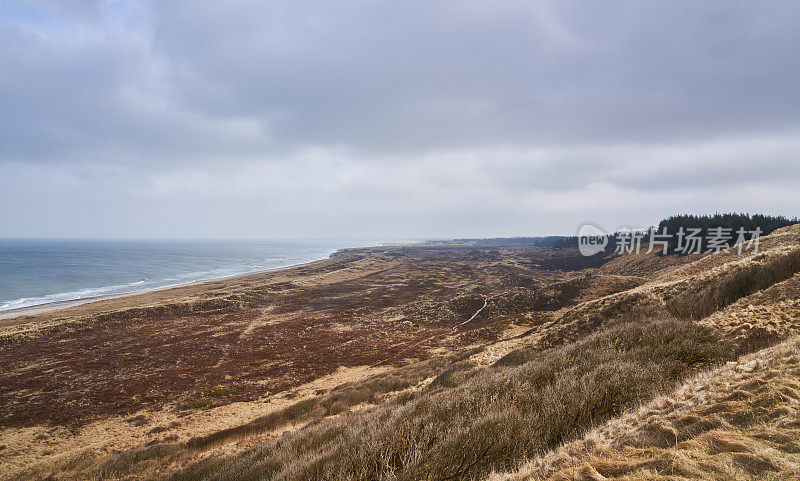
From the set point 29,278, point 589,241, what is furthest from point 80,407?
point 589,241

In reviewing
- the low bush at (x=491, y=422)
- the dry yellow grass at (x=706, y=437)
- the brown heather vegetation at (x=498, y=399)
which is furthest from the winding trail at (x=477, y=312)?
the dry yellow grass at (x=706, y=437)

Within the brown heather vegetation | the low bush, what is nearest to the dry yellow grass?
the brown heather vegetation

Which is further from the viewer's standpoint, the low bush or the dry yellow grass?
the low bush

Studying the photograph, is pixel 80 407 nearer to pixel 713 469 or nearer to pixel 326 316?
pixel 326 316

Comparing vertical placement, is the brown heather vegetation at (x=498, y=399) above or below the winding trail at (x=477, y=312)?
above

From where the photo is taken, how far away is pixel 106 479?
9.82m

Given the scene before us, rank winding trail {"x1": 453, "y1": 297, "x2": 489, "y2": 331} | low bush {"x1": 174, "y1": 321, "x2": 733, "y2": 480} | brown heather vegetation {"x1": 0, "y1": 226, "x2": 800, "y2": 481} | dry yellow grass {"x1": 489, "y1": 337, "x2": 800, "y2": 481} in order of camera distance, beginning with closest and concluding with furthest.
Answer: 1. dry yellow grass {"x1": 489, "y1": 337, "x2": 800, "y2": 481}
2. brown heather vegetation {"x1": 0, "y1": 226, "x2": 800, "y2": 481}
3. low bush {"x1": 174, "y1": 321, "x2": 733, "y2": 480}
4. winding trail {"x1": 453, "y1": 297, "x2": 489, "y2": 331}

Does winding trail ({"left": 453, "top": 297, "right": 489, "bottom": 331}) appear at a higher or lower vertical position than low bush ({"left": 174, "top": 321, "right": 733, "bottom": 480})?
lower

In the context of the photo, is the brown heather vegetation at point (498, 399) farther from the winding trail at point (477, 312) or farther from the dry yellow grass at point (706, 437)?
the winding trail at point (477, 312)

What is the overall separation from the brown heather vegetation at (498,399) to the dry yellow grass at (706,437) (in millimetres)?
24

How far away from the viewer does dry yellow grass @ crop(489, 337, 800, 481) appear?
345 centimetres

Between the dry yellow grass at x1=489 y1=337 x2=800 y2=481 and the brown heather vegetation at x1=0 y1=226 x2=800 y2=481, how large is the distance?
0.08 ft

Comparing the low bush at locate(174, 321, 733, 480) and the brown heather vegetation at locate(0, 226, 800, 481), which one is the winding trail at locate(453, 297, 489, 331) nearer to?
the brown heather vegetation at locate(0, 226, 800, 481)

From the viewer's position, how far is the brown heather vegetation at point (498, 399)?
4418mm
